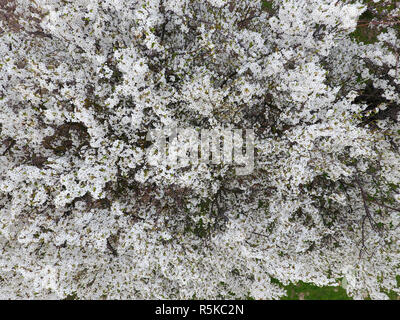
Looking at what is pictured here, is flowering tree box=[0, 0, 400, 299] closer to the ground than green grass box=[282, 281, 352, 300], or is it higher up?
higher up

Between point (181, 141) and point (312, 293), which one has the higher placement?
point (181, 141)

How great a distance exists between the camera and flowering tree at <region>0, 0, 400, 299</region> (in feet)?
15.6

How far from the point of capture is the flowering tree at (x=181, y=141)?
4766 millimetres

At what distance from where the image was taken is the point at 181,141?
4.79 metres

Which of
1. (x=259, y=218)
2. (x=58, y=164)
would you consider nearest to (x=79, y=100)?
(x=58, y=164)

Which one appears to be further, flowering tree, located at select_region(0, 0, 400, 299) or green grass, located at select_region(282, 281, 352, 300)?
green grass, located at select_region(282, 281, 352, 300)

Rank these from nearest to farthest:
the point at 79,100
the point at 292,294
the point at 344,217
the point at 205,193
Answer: the point at 79,100 < the point at 205,193 < the point at 344,217 < the point at 292,294

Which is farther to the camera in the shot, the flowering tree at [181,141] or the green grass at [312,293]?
the green grass at [312,293]

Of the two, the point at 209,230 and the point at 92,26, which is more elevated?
the point at 92,26

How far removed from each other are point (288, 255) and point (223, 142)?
11.6 feet

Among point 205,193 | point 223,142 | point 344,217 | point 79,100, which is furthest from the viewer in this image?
point 344,217

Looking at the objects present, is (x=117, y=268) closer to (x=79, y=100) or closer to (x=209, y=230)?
(x=209, y=230)

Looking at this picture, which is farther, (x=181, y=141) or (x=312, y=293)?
(x=312, y=293)

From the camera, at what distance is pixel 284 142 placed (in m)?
5.36
